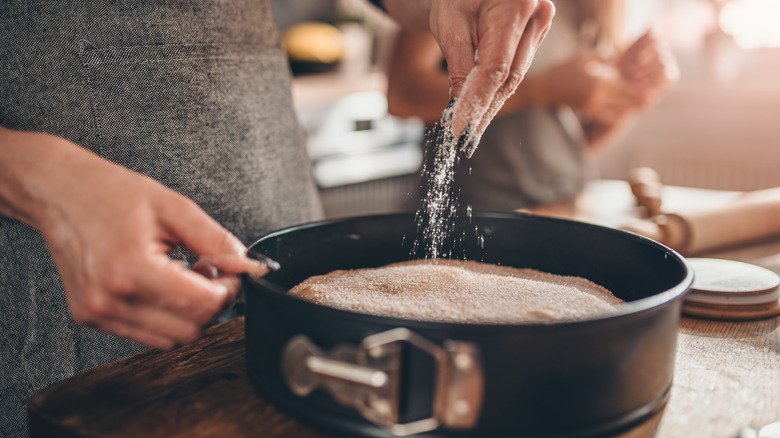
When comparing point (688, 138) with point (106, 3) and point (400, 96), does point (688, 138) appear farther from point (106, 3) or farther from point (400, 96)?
point (106, 3)

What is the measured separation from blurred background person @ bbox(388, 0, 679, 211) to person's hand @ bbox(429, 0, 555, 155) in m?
0.88

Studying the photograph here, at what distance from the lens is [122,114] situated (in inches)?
29.4

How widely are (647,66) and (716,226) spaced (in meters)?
0.66

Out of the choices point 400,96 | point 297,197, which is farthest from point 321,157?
point 297,197

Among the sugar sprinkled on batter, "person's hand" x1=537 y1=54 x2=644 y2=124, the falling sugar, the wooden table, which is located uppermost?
"person's hand" x1=537 y1=54 x2=644 y2=124

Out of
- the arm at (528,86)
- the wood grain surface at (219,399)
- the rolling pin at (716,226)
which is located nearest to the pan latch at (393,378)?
the wood grain surface at (219,399)

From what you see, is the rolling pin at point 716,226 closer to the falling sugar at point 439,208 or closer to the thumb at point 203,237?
the falling sugar at point 439,208

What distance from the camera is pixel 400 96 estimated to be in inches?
66.6

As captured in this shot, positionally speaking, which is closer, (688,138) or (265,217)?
(265,217)

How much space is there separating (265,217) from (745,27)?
3.45m

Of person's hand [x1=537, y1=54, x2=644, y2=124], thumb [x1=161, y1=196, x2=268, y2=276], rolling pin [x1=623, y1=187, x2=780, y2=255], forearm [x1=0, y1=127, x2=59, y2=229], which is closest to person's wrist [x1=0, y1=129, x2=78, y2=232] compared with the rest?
forearm [x1=0, y1=127, x2=59, y2=229]

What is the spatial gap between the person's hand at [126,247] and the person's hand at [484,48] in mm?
306

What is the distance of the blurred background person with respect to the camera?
1.60m

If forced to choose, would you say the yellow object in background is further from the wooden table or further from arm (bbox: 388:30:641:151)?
the wooden table
